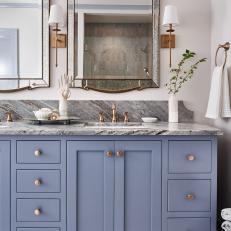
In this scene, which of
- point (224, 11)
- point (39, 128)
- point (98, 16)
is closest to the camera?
point (39, 128)

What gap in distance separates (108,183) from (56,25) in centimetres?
123

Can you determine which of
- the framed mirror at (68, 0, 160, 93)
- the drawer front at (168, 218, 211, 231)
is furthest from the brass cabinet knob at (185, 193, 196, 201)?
the framed mirror at (68, 0, 160, 93)

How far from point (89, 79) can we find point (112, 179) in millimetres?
886

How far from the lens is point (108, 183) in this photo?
1.86m

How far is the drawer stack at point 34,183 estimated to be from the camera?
185cm

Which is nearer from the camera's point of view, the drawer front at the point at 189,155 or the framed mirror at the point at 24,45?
the drawer front at the point at 189,155

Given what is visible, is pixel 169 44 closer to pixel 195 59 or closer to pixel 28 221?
pixel 195 59

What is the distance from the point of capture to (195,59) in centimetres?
249

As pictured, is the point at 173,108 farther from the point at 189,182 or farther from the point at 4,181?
the point at 4,181

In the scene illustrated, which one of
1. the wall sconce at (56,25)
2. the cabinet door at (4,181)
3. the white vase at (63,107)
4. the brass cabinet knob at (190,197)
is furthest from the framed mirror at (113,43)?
the brass cabinet knob at (190,197)

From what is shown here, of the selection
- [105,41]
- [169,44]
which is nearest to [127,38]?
[105,41]

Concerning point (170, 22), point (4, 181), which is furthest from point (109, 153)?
point (170, 22)

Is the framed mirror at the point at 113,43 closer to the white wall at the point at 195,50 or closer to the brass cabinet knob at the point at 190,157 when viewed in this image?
the white wall at the point at 195,50

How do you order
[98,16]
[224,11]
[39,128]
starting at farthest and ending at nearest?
[98,16] → [224,11] → [39,128]
